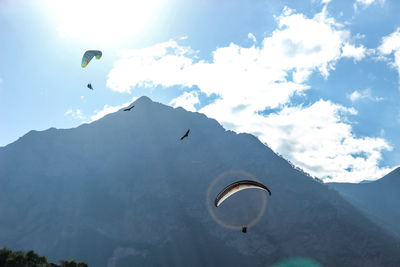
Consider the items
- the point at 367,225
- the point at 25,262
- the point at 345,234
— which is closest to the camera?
the point at 25,262

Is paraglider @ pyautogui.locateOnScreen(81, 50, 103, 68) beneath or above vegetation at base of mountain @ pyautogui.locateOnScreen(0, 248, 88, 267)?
above

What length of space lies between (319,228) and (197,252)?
260 feet

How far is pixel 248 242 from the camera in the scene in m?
192

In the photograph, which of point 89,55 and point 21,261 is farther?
point 21,261

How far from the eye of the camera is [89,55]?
49.1m

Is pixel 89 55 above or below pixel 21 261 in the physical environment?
above

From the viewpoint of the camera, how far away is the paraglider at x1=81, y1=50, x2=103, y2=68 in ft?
159

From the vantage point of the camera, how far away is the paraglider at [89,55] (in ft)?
159

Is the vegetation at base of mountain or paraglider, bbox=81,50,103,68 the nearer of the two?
paraglider, bbox=81,50,103,68

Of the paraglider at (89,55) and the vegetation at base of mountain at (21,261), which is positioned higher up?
the paraglider at (89,55)

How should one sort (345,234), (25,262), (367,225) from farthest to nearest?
(367,225) < (345,234) < (25,262)

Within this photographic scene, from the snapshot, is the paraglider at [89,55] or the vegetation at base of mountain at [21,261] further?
the vegetation at base of mountain at [21,261]

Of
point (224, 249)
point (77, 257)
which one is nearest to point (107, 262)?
point (77, 257)

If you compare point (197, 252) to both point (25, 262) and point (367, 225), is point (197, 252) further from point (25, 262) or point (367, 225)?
point (25, 262)
